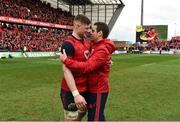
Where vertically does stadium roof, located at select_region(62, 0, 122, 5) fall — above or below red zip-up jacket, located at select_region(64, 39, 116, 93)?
above

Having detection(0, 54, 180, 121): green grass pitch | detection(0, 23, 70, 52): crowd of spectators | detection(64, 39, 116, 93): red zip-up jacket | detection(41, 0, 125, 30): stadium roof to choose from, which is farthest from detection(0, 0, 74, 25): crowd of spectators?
detection(64, 39, 116, 93): red zip-up jacket

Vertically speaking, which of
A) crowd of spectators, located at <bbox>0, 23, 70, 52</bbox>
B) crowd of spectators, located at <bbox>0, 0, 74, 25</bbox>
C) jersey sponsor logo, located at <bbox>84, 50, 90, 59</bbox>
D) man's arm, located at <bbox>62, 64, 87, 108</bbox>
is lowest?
crowd of spectators, located at <bbox>0, 23, 70, 52</bbox>

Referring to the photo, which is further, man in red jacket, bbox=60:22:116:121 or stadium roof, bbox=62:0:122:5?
stadium roof, bbox=62:0:122:5

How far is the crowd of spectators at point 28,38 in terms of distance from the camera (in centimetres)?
5084

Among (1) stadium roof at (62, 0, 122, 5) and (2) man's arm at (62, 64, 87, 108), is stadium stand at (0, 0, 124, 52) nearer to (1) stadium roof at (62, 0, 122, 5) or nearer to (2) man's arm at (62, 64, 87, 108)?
(1) stadium roof at (62, 0, 122, 5)

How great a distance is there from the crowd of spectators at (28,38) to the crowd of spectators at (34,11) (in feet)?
5.03

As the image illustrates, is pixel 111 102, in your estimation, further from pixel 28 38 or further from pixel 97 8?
pixel 97 8

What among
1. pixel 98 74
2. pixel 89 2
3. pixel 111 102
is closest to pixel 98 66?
pixel 98 74

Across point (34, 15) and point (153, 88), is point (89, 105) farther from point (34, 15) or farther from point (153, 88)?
point (34, 15)

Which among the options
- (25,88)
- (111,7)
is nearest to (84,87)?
(25,88)

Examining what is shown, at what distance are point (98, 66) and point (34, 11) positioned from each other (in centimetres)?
5718

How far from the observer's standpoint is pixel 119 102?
12.0m

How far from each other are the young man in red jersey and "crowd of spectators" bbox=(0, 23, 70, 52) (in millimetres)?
41888

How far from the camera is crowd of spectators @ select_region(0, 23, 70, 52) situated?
2002 inches
